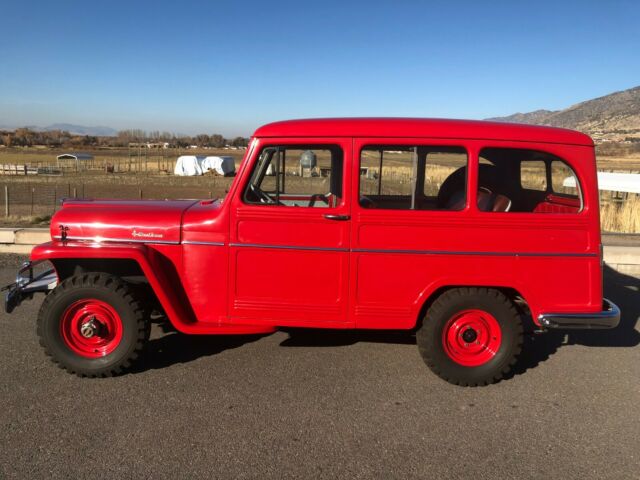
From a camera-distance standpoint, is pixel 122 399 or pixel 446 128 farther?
pixel 446 128

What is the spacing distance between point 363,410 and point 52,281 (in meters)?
2.81

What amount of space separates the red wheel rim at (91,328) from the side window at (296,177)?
4.78 feet

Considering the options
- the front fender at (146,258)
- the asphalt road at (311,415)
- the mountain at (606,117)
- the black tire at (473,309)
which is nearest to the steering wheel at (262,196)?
the front fender at (146,258)

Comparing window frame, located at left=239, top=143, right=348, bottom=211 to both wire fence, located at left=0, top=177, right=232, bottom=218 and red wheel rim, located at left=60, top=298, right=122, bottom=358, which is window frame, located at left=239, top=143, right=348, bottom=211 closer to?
red wheel rim, located at left=60, top=298, right=122, bottom=358

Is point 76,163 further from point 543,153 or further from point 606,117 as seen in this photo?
point 606,117

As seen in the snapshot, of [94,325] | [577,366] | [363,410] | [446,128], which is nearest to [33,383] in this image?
[94,325]

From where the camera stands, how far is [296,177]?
4.05 m

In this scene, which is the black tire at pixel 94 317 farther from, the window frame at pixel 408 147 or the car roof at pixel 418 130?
the window frame at pixel 408 147

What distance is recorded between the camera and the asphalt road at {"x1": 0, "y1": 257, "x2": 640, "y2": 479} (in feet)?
9.44

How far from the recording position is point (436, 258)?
3.85 meters

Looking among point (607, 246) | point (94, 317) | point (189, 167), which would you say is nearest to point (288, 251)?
point (94, 317)

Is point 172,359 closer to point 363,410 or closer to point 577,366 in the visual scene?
point 363,410

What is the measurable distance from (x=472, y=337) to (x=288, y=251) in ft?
5.31

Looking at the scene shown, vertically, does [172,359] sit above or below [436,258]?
below
